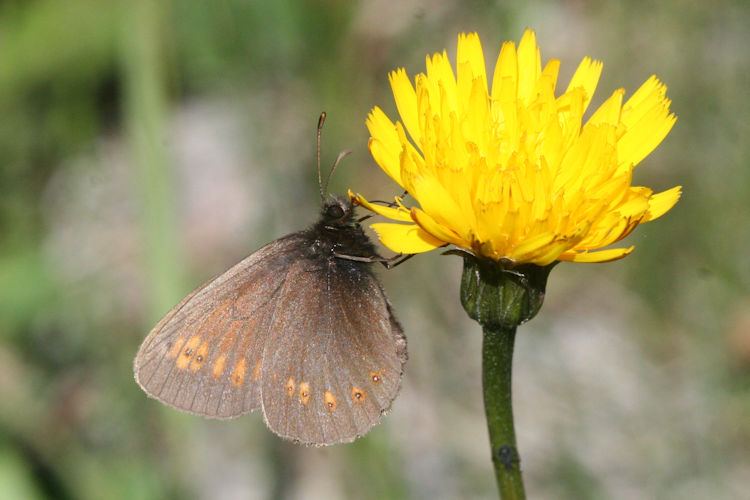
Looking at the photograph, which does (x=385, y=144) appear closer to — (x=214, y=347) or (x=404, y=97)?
(x=404, y=97)

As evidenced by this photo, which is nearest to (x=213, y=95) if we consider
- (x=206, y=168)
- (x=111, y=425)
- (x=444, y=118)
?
(x=206, y=168)

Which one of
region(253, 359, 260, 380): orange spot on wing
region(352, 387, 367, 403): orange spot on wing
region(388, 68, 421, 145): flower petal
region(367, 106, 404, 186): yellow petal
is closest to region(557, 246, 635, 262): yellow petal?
region(367, 106, 404, 186): yellow petal

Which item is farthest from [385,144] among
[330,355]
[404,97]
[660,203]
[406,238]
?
[330,355]

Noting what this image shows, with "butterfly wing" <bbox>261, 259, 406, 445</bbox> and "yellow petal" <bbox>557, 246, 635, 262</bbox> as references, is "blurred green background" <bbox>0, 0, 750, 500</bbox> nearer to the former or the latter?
"butterfly wing" <bbox>261, 259, 406, 445</bbox>

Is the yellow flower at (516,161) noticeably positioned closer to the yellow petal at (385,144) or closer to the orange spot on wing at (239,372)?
the yellow petal at (385,144)

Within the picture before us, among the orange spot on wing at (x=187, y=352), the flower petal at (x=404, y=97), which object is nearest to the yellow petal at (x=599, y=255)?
the flower petal at (x=404, y=97)

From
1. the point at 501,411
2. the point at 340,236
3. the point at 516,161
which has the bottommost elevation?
the point at 501,411

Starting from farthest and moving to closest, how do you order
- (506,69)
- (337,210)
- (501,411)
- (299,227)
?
1. (299,227)
2. (337,210)
3. (506,69)
4. (501,411)

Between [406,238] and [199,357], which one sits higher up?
[406,238]
